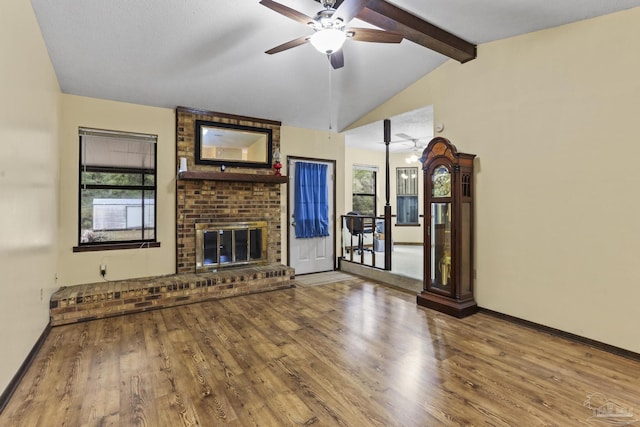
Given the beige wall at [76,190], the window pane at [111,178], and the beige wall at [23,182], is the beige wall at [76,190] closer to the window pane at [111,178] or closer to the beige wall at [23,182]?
the window pane at [111,178]

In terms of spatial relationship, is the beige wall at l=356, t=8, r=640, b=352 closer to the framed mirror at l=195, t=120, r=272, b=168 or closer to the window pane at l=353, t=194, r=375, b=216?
the framed mirror at l=195, t=120, r=272, b=168

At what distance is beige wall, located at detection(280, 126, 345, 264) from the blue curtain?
19cm

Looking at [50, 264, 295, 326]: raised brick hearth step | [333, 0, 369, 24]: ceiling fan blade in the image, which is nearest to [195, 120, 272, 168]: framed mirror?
[50, 264, 295, 326]: raised brick hearth step

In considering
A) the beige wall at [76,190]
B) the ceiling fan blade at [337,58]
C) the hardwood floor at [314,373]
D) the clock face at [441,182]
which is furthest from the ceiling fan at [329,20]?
the beige wall at [76,190]

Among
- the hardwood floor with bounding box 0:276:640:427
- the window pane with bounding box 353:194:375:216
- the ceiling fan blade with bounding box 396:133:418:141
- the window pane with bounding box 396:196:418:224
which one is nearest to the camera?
the hardwood floor with bounding box 0:276:640:427

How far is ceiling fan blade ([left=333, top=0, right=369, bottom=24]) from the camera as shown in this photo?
2.10m

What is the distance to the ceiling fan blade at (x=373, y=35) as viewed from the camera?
243 centimetres

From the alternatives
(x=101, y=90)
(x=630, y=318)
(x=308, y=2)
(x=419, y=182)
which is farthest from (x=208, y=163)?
(x=419, y=182)

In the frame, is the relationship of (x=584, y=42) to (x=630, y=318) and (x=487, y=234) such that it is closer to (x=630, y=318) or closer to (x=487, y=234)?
(x=487, y=234)

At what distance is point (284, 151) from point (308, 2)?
2710mm

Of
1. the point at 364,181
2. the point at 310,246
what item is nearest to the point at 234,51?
the point at 310,246

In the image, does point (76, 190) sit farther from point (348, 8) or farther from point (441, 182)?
point (441, 182)

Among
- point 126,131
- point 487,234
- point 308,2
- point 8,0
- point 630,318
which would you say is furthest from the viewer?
point 126,131

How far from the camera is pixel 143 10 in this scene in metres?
2.69
